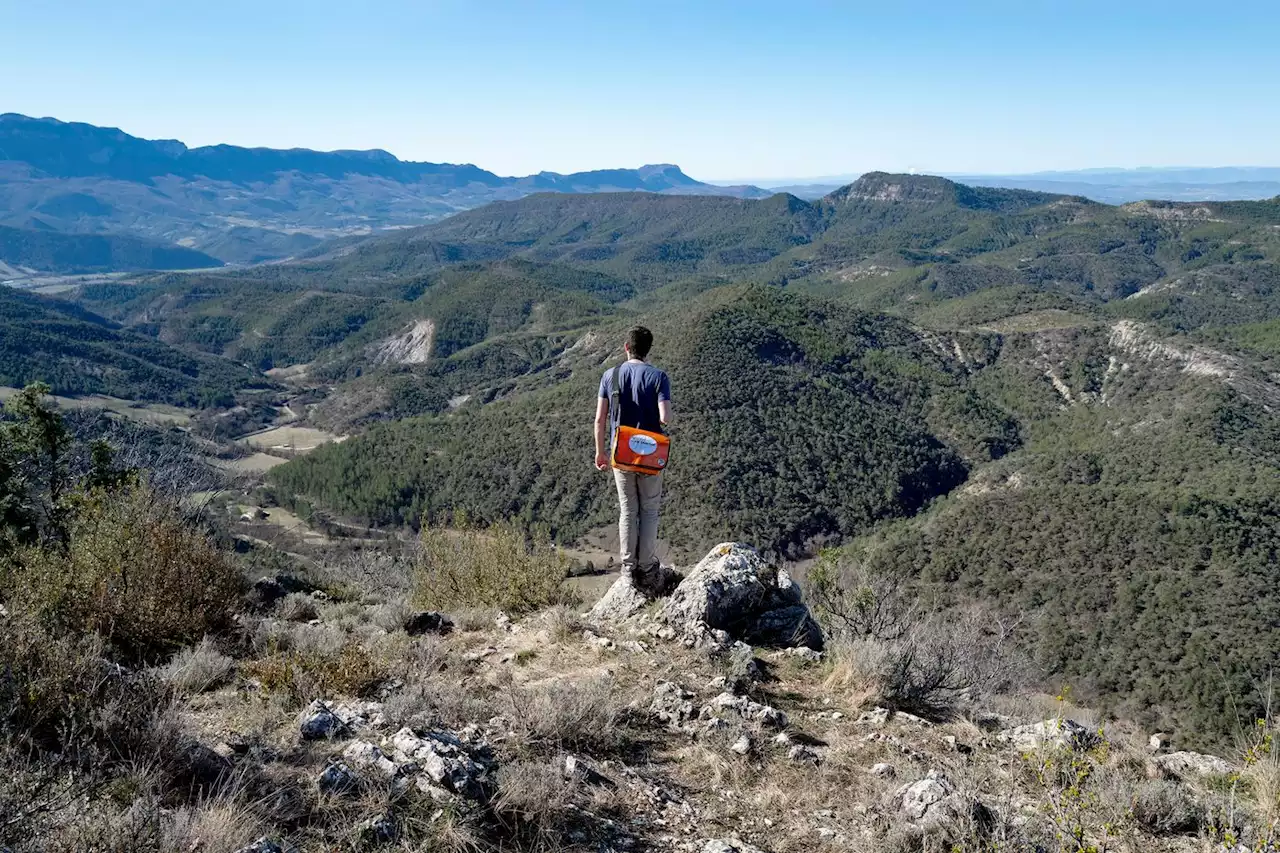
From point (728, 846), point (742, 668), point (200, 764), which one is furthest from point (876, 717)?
point (200, 764)

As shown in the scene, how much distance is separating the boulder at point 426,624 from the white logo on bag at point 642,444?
2832 millimetres

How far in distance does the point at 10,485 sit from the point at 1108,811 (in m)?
22.6

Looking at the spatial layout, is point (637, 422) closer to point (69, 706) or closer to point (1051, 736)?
point (1051, 736)

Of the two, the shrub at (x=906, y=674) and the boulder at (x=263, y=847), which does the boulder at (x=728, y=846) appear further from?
the shrub at (x=906, y=674)

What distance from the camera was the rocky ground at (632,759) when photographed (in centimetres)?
347

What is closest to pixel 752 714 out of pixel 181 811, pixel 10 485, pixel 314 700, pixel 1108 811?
pixel 1108 811

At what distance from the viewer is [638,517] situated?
763 centimetres

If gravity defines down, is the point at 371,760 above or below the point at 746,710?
above

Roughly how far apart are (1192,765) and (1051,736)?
137cm

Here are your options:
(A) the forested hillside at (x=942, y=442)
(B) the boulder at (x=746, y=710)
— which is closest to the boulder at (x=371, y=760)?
(B) the boulder at (x=746, y=710)

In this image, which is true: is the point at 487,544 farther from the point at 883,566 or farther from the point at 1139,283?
the point at 1139,283

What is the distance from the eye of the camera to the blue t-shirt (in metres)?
7.01

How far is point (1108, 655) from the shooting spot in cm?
3203

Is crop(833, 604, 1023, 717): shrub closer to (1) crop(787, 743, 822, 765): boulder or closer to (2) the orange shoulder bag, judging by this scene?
(1) crop(787, 743, 822, 765): boulder
